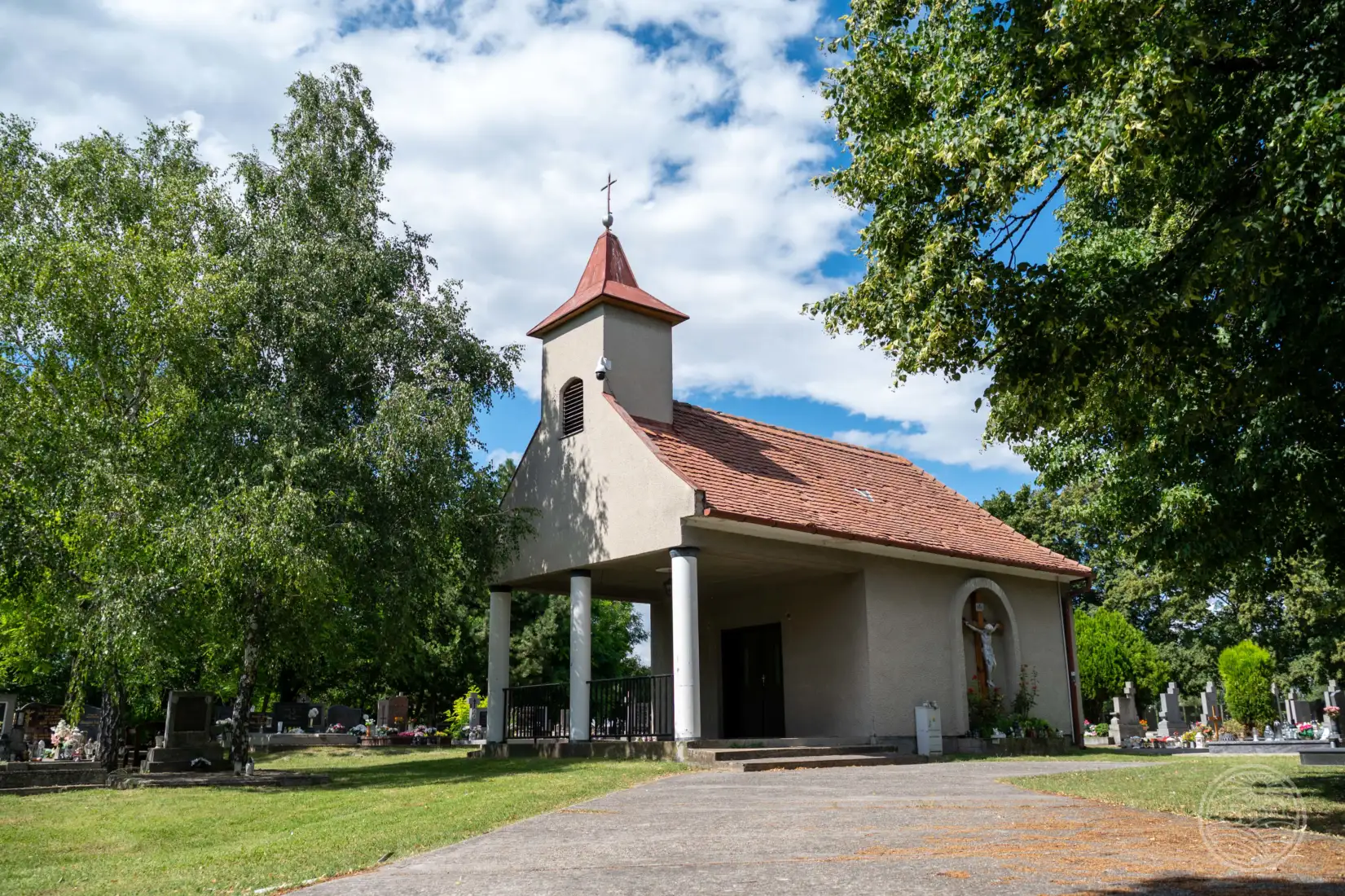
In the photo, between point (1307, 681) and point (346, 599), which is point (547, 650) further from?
point (1307, 681)

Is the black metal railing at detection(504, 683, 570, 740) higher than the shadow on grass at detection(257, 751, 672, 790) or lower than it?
higher

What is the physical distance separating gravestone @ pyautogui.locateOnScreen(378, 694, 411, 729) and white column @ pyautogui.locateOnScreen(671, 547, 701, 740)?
19.1 m

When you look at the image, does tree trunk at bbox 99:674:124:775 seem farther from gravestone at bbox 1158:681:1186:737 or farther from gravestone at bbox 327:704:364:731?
gravestone at bbox 1158:681:1186:737

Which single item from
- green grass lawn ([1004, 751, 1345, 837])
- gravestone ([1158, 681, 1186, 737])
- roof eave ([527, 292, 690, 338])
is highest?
roof eave ([527, 292, 690, 338])

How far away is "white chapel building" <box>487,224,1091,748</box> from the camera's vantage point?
16.8m

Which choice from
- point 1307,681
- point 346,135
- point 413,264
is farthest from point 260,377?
point 1307,681

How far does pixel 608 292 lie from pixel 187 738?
10.5m

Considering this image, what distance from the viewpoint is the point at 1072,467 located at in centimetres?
1539

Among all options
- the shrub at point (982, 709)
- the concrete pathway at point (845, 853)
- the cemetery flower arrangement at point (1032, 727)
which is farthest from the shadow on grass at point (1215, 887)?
the cemetery flower arrangement at point (1032, 727)

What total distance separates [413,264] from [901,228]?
1227 centimetres

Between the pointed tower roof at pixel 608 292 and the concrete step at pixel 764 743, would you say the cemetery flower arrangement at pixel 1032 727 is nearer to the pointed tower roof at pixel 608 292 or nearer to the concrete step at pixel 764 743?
the concrete step at pixel 764 743

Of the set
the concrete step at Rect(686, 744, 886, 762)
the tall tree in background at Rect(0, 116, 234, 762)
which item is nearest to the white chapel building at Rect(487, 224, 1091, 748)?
the concrete step at Rect(686, 744, 886, 762)

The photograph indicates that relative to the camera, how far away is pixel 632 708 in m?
17.5

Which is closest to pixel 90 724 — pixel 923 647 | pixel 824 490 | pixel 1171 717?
pixel 824 490
